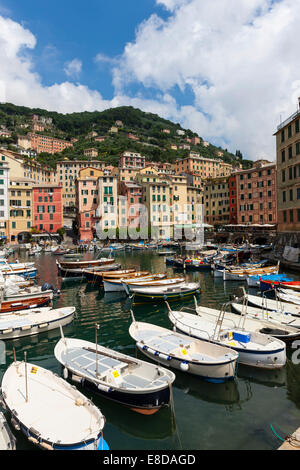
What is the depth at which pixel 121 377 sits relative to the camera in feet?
32.5

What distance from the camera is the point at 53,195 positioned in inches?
2943

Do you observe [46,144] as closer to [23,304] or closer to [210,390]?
[23,304]

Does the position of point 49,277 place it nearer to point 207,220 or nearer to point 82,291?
point 82,291

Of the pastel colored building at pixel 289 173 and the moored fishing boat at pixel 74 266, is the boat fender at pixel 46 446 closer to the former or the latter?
the moored fishing boat at pixel 74 266

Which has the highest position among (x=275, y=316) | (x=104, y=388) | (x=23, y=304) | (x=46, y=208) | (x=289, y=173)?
(x=289, y=173)

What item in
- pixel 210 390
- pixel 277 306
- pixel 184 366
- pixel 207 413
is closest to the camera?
pixel 207 413

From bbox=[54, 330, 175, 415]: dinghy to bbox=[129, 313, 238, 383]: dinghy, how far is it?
1.56m

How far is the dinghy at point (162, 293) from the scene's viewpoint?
22.6 meters

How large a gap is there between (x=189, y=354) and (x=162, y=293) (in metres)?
10.7

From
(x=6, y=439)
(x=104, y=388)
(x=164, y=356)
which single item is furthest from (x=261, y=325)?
(x=6, y=439)

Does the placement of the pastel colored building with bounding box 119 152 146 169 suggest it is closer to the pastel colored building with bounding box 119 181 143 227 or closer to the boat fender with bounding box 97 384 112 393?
the pastel colored building with bounding box 119 181 143 227

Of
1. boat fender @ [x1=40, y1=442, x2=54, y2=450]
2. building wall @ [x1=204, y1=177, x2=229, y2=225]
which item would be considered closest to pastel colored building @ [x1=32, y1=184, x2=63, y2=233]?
building wall @ [x1=204, y1=177, x2=229, y2=225]

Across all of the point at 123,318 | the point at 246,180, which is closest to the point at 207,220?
the point at 246,180

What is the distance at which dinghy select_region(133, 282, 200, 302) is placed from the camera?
22594 mm
